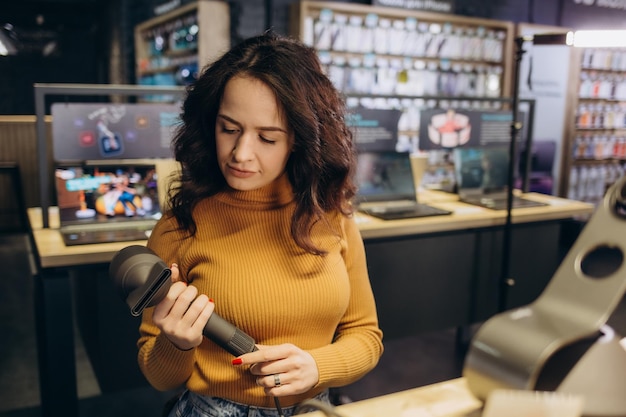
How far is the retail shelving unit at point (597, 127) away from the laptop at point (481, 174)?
4.36 m

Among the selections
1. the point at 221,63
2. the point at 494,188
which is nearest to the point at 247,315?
the point at 221,63

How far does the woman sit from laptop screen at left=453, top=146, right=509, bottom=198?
1881mm

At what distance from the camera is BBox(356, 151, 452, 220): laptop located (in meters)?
2.67

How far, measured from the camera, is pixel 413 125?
612 cm

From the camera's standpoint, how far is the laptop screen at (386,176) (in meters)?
2.70

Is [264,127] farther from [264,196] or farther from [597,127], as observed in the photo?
[597,127]

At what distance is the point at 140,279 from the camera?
2.58 ft

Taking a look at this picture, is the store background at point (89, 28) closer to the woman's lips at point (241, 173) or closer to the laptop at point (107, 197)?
the laptop at point (107, 197)

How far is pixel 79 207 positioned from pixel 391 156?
1366 mm

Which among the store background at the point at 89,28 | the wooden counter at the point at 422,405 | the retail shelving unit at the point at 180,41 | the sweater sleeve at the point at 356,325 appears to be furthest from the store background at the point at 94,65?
the sweater sleeve at the point at 356,325

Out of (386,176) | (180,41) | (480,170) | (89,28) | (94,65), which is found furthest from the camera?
(94,65)

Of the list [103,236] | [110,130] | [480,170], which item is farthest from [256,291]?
[480,170]

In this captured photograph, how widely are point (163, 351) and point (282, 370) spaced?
0.75ft

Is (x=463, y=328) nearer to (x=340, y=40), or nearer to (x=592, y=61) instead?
(x=340, y=40)
